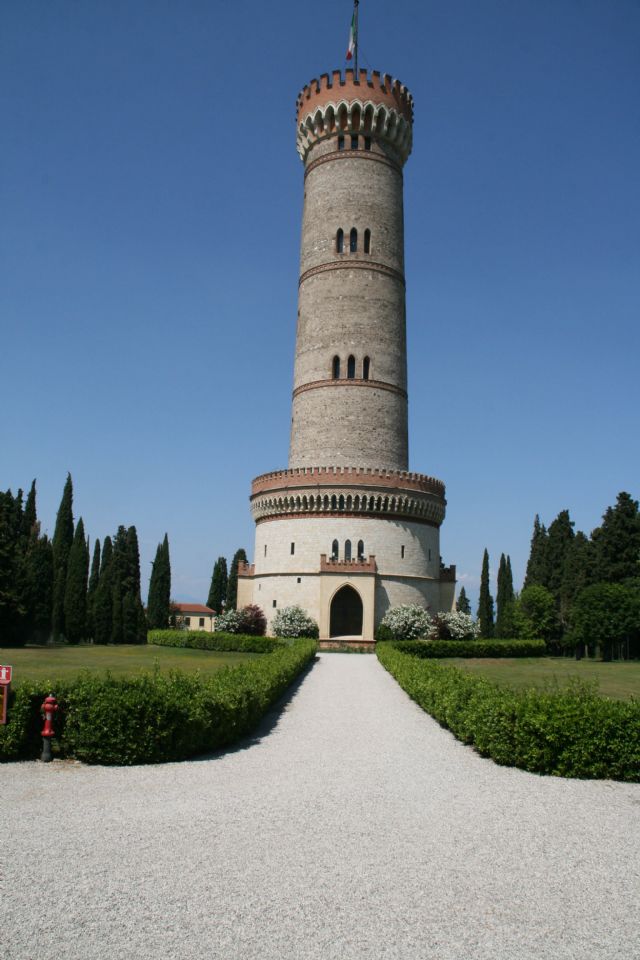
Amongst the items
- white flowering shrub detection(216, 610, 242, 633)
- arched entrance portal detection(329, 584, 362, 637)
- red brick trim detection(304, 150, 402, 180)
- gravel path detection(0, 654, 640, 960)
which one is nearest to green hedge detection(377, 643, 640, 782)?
gravel path detection(0, 654, 640, 960)

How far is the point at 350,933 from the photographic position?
6.12 meters

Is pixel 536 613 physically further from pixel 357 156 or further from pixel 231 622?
pixel 357 156

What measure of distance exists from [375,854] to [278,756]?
17.1 ft

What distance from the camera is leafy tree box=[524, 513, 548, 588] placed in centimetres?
5869

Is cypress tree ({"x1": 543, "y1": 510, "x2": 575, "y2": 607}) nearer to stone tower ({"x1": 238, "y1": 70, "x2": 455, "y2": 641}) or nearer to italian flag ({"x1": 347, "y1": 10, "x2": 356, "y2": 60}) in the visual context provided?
stone tower ({"x1": 238, "y1": 70, "x2": 455, "y2": 641})

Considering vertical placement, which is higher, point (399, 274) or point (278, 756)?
point (399, 274)

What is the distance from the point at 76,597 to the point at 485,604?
34336 millimetres

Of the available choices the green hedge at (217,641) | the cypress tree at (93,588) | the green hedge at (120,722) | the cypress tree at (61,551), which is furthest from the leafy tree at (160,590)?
the green hedge at (120,722)

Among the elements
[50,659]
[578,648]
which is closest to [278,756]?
[50,659]

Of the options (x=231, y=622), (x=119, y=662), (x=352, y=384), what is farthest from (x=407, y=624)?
(x=119, y=662)

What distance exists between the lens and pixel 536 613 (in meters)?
49.5

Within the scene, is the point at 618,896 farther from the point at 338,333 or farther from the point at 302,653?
the point at 338,333

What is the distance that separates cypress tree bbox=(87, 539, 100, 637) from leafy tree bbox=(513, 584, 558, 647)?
90.0 ft

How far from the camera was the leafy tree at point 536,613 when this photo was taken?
159 ft
